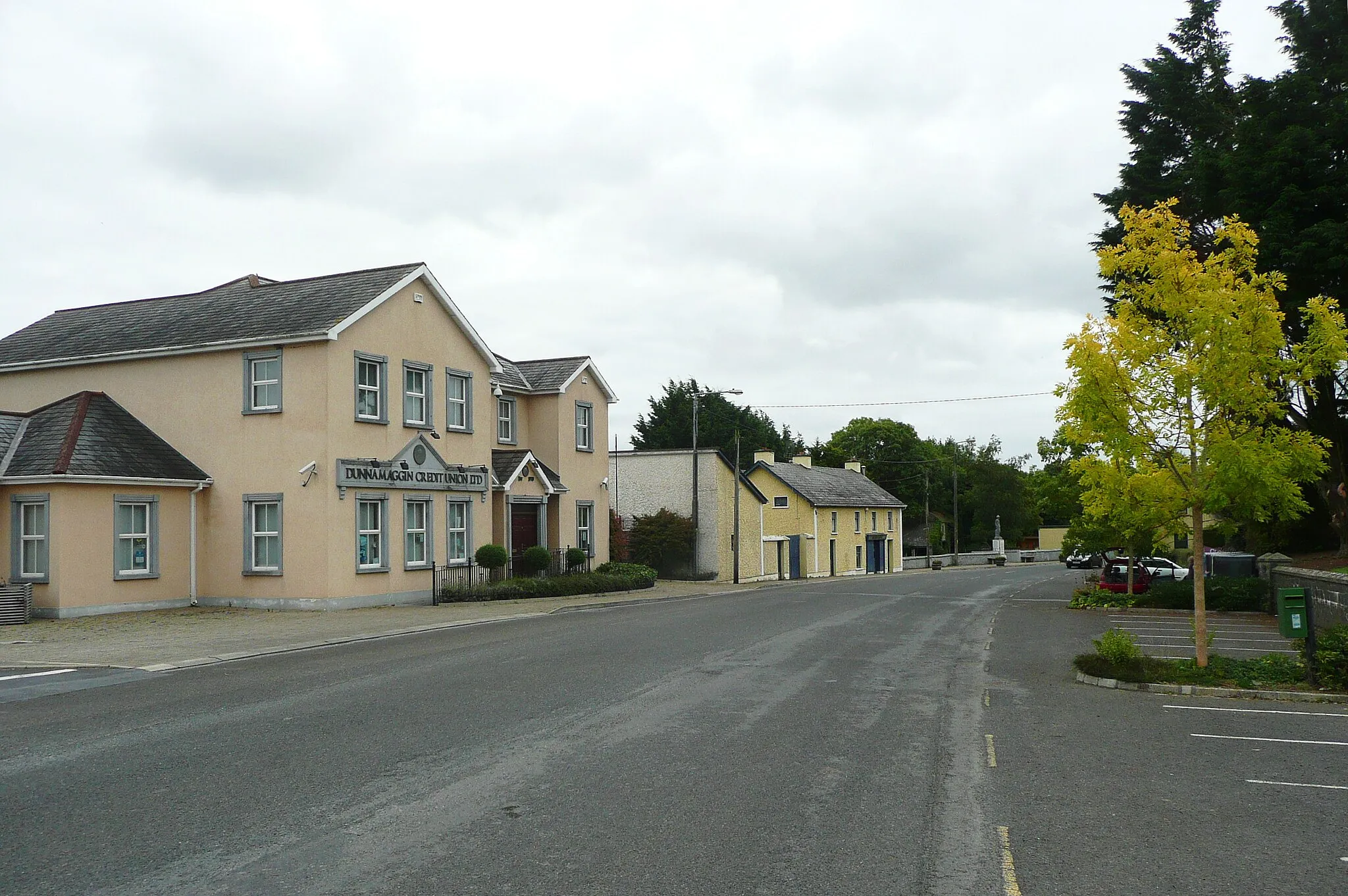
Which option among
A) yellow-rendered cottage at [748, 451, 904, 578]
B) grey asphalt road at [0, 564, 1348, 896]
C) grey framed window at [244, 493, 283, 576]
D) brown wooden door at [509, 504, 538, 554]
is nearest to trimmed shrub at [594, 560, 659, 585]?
brown wooden door at [509, 504, 538, 554]

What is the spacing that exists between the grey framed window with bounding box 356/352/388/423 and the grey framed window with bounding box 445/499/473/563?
3843 millimetres

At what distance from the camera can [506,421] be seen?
36.1m

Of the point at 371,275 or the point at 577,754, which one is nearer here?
the point at 577,754

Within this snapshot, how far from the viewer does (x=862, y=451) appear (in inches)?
3976

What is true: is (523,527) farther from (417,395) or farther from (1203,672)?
(1203,672)

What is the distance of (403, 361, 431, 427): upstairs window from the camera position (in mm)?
28750

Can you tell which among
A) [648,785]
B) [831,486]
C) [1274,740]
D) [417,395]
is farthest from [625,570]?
[831,486]

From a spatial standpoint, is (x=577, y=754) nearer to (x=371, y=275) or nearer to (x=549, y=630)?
(x=549, y=630)

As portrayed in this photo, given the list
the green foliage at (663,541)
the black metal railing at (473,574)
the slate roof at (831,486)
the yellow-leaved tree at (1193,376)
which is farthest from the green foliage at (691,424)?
the yellow-leaved tree at (1193,376)

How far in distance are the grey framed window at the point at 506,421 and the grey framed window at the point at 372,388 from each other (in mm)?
8089

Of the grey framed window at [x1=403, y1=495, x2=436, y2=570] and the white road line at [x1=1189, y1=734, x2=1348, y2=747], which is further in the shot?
the grey framed window at [x1=403, y1=495, x2=436, y2=570]

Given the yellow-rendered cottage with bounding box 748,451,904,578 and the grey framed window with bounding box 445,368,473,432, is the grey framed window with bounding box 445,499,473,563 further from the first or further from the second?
the yellow-rendered cottage with bounding box 748,451,904,578

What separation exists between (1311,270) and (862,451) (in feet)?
251

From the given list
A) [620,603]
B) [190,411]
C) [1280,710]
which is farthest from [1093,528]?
[190,411]
